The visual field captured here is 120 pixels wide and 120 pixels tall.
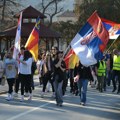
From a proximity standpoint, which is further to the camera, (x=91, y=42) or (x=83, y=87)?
(x=83, y=87)

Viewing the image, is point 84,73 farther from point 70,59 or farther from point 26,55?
point 26,55

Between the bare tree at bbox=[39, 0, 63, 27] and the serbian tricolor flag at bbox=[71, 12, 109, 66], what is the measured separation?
53.9 meters

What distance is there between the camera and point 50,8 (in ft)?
233

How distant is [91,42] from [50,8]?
5900cm

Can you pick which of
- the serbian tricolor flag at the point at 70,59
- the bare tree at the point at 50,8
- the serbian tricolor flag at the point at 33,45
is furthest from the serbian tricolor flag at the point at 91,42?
the bare tree at the point at 50,8

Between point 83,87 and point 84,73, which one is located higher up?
point 84,73

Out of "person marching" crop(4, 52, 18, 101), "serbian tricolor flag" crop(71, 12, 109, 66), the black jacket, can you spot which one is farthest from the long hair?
"serbian tricolor flag" crop(71, 12, 109, 66)

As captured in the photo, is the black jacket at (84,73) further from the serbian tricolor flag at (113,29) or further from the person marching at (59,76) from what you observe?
the serbian tricolor flag at (113,29)

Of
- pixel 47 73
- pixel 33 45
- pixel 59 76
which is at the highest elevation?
pixel 33 45

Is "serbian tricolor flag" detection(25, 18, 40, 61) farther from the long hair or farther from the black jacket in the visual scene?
the black jacket

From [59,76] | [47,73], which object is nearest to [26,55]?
[59,76]

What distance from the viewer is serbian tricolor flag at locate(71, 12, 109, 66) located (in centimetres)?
1238

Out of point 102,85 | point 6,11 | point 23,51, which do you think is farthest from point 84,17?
point 23,51

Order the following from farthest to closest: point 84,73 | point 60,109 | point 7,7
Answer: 1. point 7,7
2. point 84,73
3. point 60,109
